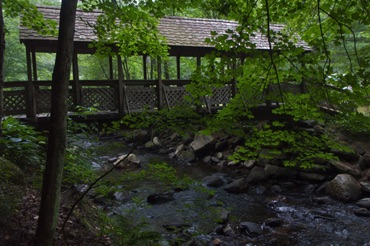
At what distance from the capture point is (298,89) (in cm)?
1119

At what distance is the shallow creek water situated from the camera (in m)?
5.80

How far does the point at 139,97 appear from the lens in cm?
844

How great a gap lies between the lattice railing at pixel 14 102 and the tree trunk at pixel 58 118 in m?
5.10

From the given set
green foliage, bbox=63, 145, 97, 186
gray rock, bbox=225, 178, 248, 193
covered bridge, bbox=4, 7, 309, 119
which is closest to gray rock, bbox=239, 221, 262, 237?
gray rock, bbox=225, 178, 248, 193

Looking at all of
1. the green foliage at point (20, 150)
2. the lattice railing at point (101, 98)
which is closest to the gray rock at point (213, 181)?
the lattice railing at point (101, 98)

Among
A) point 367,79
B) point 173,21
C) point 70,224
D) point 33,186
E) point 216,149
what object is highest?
point 173,21

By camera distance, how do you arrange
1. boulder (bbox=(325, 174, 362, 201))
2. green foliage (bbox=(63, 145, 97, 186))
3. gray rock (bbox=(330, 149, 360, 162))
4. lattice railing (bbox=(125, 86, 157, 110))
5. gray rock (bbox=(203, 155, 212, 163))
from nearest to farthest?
green foliage (bbox=(63, 145, 97, 186)) → boulder (bbox=(325, 174, 362, 201)) → lattice railing (bbox=(125, 86, 157, 110)) → gray rock (bbox=(330, 149, 360, 162)) → gray rock (bbox=(203, 155, 212, 163))

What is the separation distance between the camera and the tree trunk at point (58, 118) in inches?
101

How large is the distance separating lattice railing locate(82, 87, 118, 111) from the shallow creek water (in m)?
2.52

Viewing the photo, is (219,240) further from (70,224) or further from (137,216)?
(70,224)

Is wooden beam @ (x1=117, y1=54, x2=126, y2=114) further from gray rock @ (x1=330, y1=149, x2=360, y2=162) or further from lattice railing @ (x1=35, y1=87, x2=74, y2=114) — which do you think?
gray rock @ (x1=330, y1=149, x2=360, y2=162)

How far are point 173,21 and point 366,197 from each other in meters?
8.49

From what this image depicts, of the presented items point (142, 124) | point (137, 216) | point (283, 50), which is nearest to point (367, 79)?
point (283, 50)

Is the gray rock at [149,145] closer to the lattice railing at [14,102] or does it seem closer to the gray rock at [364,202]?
the lattice railing at [14,102]
